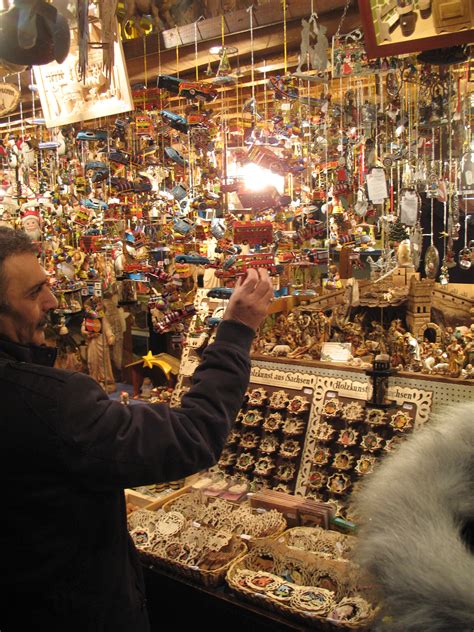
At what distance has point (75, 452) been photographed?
1034 millimetres

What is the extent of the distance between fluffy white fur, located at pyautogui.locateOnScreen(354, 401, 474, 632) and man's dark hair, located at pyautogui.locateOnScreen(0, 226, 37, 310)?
0.80 meters

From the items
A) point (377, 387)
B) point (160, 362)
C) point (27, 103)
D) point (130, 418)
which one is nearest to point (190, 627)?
point (377, 387)

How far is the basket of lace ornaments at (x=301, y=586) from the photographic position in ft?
5.36

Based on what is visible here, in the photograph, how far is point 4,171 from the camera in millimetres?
4145

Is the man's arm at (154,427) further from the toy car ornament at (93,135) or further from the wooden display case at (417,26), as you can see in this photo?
the toy car ornament at (93,135)

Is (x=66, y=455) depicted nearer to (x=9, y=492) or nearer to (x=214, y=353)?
(x=9, y=492)

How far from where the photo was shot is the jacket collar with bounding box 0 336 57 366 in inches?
45.1

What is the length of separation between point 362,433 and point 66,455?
1520 mm

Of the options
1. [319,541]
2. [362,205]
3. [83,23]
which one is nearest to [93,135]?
[83,23]

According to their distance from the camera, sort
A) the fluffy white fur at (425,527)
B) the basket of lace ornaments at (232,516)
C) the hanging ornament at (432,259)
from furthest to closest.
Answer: the hanging ornament at (432,259) → the basket of lace ornaments at (232,516) → the fluffy white fur at (425,527)

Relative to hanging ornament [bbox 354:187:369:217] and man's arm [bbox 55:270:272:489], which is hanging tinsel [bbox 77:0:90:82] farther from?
hanging ornament [bbox 354:187:369:217]

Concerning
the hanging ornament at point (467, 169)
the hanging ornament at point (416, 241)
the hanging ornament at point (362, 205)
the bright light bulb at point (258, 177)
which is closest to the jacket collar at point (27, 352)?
the bright light bulb at point (258, 177)

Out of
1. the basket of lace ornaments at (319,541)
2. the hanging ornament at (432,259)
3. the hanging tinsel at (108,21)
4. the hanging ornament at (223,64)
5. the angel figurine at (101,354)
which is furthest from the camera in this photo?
the angel figurine at (101,354)

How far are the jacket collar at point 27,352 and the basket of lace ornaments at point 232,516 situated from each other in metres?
1.14
